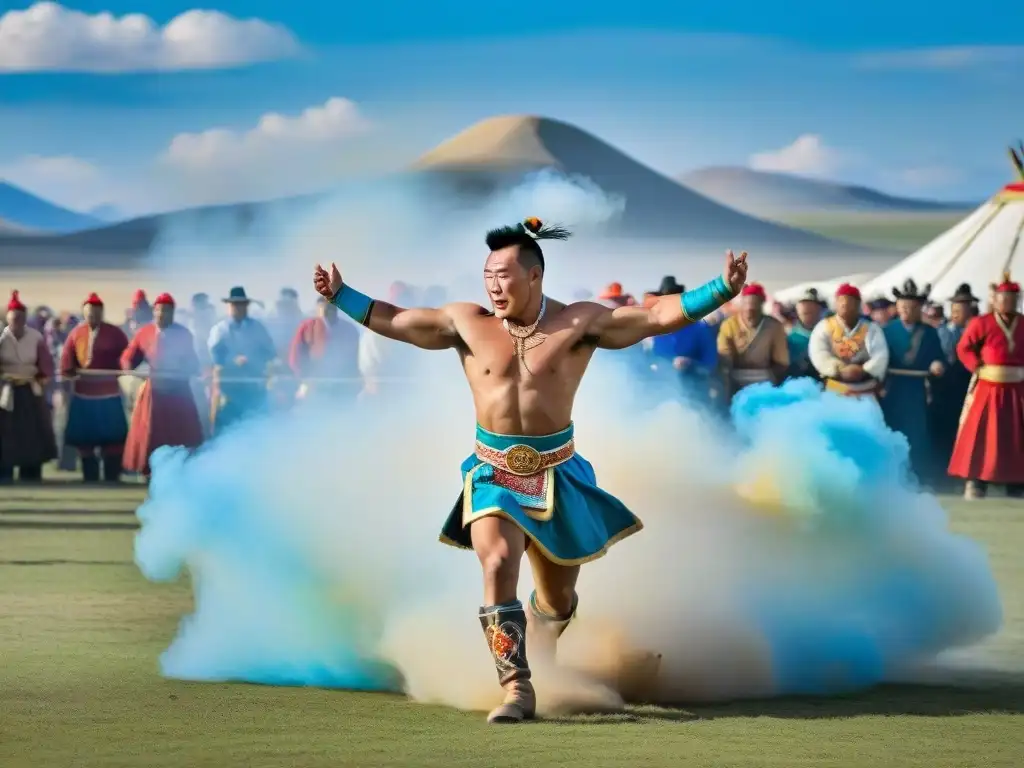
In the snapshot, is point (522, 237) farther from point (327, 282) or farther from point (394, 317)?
point (327, 282)

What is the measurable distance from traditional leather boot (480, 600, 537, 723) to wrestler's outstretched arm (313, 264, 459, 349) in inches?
39.8

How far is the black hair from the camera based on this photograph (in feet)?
21.0

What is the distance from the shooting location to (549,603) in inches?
253

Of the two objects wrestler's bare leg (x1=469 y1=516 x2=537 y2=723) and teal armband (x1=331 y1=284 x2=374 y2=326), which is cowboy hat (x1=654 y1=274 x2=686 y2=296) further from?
wrestler's bare leg (x1=469 y1=516 x2=537 y2=723)

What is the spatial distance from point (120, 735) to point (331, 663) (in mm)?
1224

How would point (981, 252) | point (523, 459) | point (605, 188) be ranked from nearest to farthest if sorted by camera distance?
point (523, 459)
point (981, 252)
point (605, 188)

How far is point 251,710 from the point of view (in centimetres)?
624

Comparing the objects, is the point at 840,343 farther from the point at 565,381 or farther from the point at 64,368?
the point at 565,381

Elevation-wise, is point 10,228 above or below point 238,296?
above

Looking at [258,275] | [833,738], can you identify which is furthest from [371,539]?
[258,275]

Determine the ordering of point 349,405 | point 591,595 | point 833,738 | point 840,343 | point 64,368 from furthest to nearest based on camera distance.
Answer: point 64,368
point 840,343
point 349,405
point 591,595
point 833,738

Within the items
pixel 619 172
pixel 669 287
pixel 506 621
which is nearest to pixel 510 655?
pixel 506 621

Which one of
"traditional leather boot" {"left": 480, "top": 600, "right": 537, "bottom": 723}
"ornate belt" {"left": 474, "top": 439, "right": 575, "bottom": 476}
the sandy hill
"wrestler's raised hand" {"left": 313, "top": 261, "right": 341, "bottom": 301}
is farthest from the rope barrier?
the sandy hill

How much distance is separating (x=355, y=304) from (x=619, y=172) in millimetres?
111784
